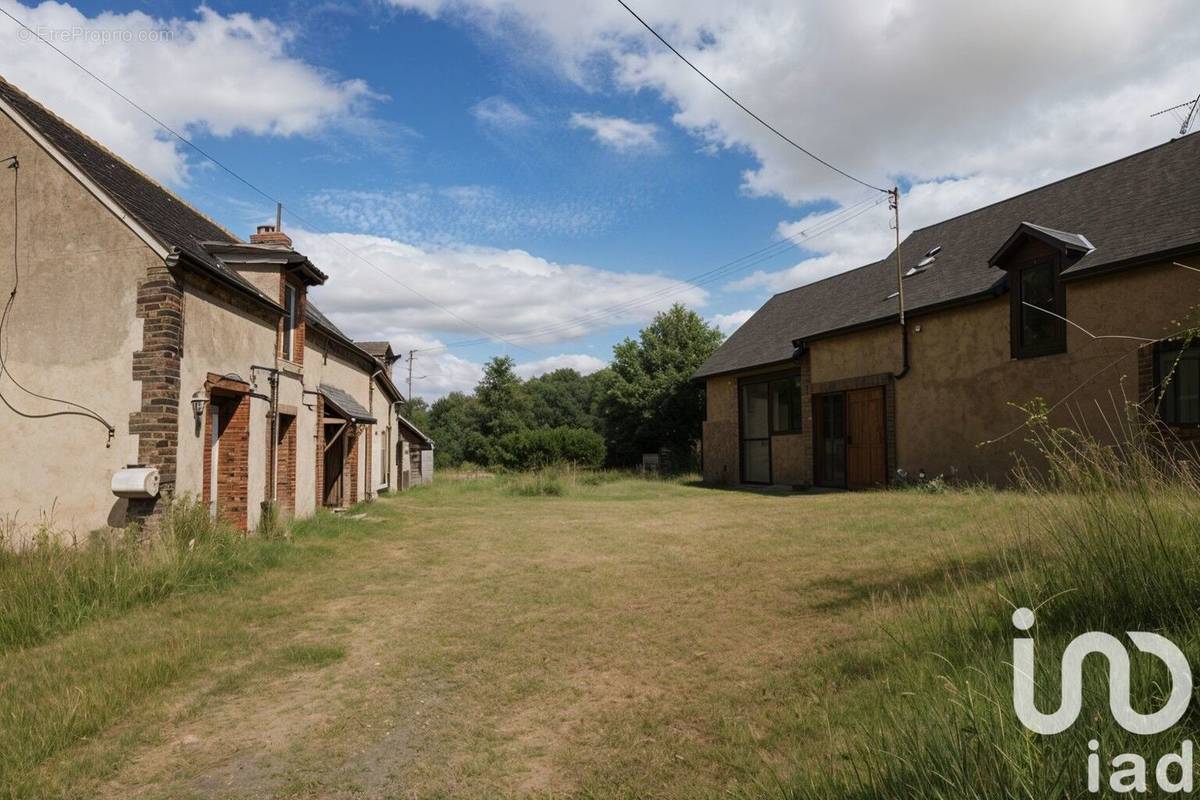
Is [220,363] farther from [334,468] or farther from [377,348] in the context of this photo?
[377,348]

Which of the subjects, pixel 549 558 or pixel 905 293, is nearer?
pixel 549 558

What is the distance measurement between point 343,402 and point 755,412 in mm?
12845

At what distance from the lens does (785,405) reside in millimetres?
21391

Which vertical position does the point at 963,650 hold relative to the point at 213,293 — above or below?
below

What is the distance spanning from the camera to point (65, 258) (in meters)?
9.32

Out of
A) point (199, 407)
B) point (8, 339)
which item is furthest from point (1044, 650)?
point (8, 339)

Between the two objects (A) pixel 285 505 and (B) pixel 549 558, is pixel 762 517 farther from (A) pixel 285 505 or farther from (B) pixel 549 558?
(A) pixel 285 505

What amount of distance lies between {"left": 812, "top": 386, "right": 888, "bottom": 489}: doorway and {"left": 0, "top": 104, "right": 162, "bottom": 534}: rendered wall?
50.2 ft

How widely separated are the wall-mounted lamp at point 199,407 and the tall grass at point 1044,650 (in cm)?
917

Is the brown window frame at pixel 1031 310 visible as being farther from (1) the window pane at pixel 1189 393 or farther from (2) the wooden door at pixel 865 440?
(2) the wooden door at pixel 865 440

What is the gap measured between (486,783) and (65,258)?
963cm

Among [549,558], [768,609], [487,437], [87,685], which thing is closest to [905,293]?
[549,558]

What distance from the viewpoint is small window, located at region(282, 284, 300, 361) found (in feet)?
43.4

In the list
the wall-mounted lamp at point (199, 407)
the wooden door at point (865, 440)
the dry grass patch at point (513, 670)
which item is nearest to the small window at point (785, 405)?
the wooden door at point (865, 440)
